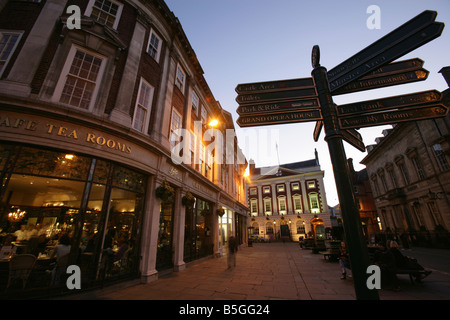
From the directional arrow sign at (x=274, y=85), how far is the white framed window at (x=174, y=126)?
302 inches

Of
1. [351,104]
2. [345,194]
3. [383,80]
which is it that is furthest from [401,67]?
[345,194]

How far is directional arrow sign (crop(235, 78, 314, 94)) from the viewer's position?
3.06 meters

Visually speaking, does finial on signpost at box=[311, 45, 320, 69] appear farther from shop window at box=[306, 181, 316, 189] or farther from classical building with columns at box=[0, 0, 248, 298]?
shop window at box=[306, 181, 316, 189]

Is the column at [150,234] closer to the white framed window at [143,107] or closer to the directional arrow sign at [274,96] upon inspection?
the white framed window at [143,107]

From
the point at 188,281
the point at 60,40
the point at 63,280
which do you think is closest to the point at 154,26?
the point at 60,40

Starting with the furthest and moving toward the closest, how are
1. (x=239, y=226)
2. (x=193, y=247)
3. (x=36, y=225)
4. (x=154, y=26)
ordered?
(x=239, y=226)
(x=193, y=247)
(x=154, y=26)
(x=36, y=225)

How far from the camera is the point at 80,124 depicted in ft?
21.0

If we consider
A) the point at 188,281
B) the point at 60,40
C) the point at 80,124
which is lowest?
the point at 188,281

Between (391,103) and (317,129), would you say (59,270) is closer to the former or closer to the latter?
(317,129)

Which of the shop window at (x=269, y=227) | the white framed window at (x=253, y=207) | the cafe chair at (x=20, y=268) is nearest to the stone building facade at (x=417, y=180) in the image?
the shop window at (x=269, y=227)

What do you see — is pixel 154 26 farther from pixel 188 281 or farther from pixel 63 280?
pixel 188 281

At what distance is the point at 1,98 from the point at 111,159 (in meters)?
3.31

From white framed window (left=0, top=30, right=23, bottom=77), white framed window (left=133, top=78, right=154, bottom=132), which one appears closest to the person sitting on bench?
white framed window (left=133, top=78, right=154, bottom=132)

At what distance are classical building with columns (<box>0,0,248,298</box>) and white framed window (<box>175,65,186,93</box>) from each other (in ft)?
3.07
